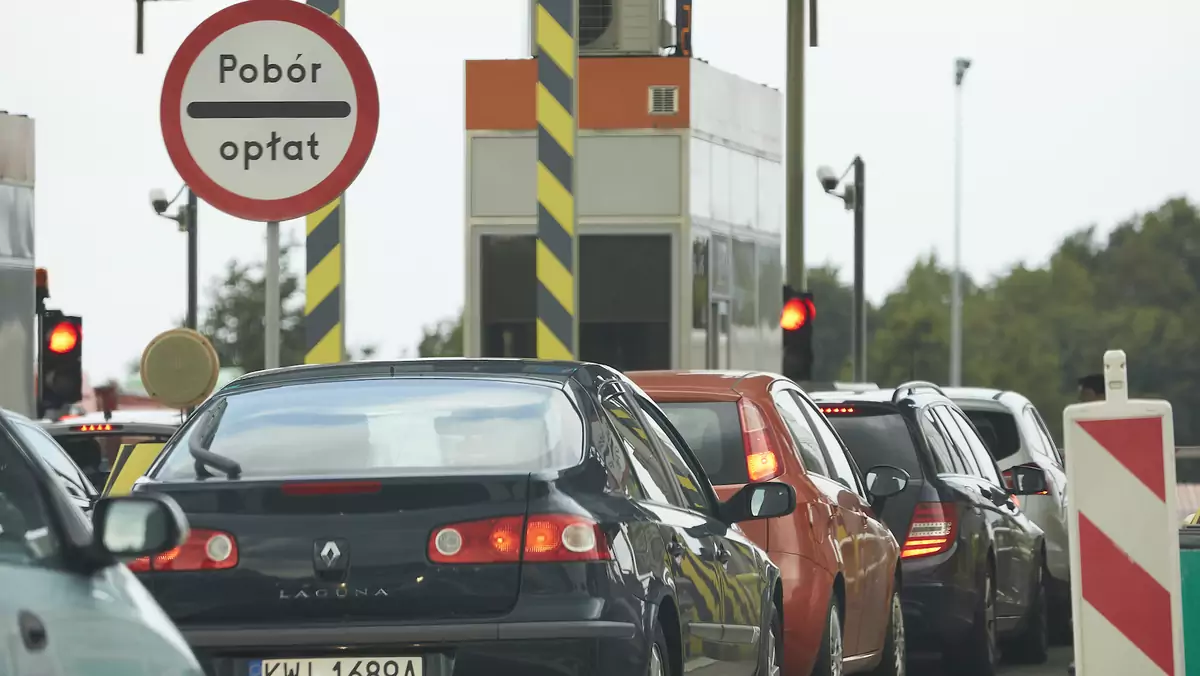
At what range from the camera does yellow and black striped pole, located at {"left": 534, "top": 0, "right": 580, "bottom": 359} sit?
1141 cm

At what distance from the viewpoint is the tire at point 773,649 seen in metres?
8.88

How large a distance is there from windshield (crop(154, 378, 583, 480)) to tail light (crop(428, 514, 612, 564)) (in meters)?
0.21

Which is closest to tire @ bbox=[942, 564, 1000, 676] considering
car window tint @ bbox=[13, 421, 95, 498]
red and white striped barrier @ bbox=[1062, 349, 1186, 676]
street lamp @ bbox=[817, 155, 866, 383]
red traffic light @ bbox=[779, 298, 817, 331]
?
car window tint @ bbox=[13, 421, 95, 498]

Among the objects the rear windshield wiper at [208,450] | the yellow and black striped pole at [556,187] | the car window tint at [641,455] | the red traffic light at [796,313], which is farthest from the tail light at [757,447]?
the red traffic light at [796,313]

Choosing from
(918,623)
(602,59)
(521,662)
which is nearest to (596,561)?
(521,662)

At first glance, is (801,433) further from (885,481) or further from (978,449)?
(978,449)

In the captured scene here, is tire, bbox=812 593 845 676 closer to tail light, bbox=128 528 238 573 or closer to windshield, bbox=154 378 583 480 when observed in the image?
windshield, bbox=154 378 583 480

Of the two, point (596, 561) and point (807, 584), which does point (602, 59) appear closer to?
point (807, 584)

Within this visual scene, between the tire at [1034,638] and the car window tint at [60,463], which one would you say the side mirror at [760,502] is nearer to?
the car window tint at [60,463]

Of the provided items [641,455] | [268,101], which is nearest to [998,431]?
[268,101]

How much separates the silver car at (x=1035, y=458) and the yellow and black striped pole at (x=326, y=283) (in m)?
7.28

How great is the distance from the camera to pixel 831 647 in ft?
34.0

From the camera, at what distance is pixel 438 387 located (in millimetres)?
7453

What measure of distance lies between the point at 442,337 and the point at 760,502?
157 m
